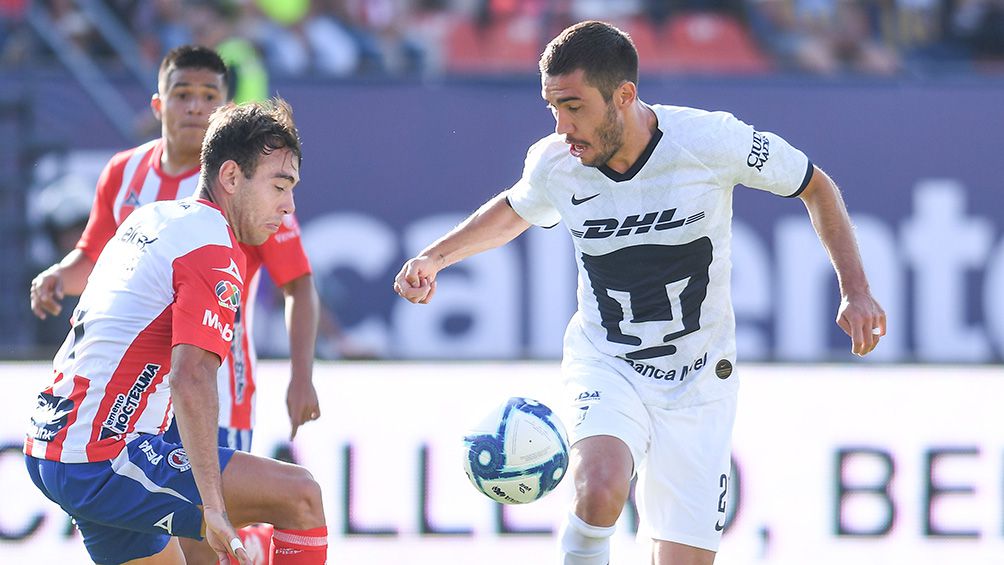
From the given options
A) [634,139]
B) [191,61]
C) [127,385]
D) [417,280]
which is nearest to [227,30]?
[191,61]

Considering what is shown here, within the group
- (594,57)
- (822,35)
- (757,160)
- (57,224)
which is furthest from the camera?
(822,35)

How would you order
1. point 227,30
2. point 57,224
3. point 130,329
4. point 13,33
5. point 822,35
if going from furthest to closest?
point 822,35 → point 227,30 → point 13,33 → point 57,224 → point 130,329

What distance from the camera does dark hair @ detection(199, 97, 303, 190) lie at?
420 centimetres

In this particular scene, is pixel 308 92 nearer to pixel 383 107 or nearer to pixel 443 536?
pixel 383 107

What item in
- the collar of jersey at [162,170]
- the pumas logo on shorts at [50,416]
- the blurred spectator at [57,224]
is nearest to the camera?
the pumas logo on shorts at [50,416]

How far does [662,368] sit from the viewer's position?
4.85m

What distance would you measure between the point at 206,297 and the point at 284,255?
147 cm

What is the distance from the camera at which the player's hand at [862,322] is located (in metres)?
4.41

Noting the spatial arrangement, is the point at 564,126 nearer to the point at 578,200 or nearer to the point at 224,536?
the point at 578,200

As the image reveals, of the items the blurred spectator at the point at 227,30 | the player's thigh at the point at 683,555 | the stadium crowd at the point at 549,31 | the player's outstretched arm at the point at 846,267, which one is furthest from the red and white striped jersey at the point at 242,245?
the stadium crowd at the point at 549,31

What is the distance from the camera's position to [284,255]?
538 centimetres

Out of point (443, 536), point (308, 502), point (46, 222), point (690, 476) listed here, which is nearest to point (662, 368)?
point (690, 476)

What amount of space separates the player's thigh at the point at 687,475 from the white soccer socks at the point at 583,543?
392 mm

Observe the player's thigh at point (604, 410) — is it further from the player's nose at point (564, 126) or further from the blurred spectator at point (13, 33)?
the blurred spectator at point (13, 33)
